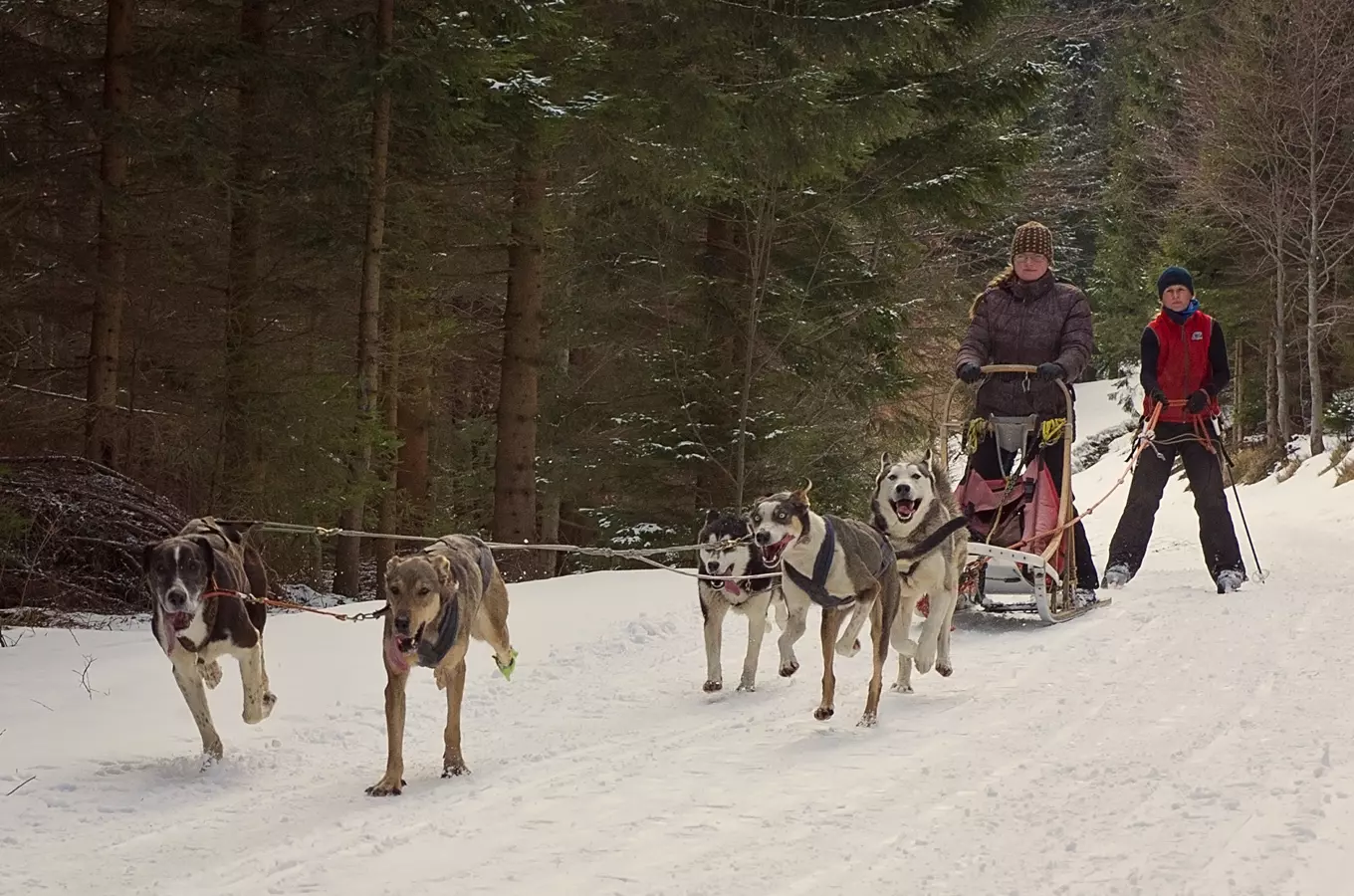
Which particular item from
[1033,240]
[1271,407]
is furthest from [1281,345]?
[1033,240]

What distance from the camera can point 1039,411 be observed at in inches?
364

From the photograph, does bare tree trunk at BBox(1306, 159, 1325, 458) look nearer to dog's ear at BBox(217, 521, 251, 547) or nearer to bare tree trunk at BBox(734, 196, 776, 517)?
bare tree trunk at BBox(734, 196, 776, 517)

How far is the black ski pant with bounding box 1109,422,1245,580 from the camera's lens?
10727 mm

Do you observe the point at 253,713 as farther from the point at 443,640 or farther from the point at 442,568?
the point at 442,568

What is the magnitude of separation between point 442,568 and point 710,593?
2372 millimetres

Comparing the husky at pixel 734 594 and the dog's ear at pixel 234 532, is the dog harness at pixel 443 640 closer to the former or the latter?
the dog's ear at pixel 234 532

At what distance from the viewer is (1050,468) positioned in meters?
9.13

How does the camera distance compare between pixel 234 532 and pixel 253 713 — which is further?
pixel 234 532

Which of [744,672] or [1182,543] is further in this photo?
[1182,543]

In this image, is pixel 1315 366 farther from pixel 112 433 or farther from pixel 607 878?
pixel 607 878

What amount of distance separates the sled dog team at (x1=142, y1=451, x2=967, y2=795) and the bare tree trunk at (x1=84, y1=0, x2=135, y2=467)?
3818 millimetres

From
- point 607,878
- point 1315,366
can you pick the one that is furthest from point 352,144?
point 1315,366

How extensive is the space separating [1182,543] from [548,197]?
885 cm

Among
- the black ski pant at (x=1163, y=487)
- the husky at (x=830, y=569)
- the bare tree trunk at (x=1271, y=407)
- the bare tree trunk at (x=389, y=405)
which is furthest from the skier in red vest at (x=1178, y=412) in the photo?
the bare tree trunk at (x=1271, y=407)
